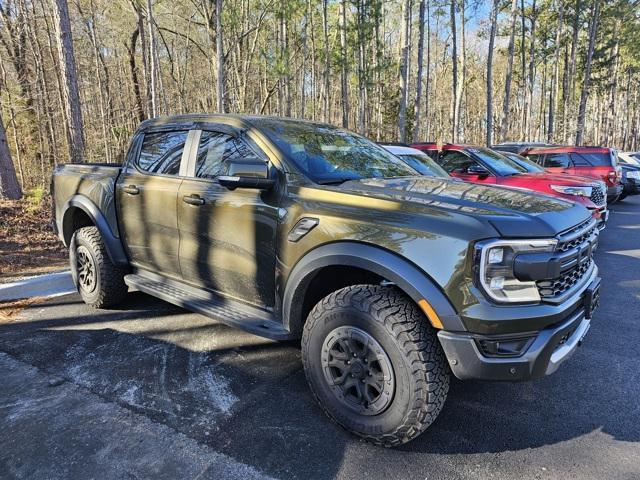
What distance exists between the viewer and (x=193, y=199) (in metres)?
3.30

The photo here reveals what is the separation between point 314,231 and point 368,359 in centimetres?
79

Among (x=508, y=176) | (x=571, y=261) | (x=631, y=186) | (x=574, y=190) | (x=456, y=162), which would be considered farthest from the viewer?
(x=631, y=186)

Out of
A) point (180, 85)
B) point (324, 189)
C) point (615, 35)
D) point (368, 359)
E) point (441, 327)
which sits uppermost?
point (615, 35)

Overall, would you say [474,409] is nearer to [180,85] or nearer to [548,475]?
[548,475]

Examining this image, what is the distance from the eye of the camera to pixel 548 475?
221 cm

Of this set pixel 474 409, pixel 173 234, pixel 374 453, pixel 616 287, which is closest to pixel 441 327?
pixel 374 453

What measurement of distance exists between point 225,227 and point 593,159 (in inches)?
480

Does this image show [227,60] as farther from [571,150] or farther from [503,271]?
[503,271]

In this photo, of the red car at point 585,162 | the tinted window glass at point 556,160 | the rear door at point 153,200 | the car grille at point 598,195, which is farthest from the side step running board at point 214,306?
the tinted window glass at point 556,160

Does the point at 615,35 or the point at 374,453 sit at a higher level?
the point at 615,35

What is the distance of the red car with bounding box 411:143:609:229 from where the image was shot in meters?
7.36

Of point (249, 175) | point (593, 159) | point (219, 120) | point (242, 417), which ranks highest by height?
point (219, 120)

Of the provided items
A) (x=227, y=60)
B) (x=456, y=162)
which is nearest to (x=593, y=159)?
(x=456, y=162)

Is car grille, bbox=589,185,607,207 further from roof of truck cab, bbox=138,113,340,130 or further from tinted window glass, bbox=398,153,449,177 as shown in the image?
roof of truck cab, bbox=138,113,340,130
